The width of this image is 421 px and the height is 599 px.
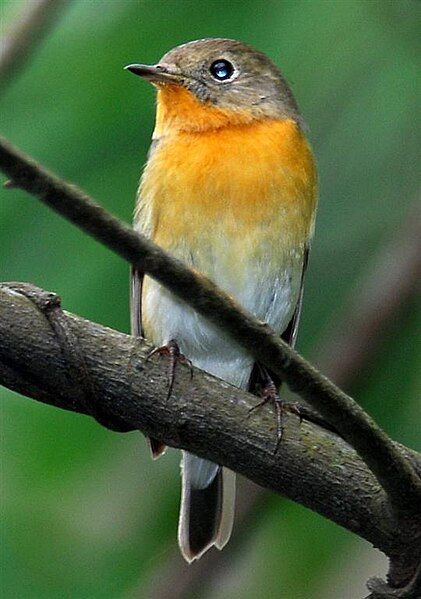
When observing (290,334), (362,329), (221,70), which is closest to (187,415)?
(362,329)

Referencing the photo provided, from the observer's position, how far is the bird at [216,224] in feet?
11.6

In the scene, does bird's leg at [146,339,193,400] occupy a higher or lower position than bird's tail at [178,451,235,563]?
higher

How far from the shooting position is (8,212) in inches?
130

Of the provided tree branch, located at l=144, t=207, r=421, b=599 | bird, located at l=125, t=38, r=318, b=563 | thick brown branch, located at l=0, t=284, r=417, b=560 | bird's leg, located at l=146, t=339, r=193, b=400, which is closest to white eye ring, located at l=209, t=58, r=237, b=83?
bird, located at l=125, t=38, r=318, b=563

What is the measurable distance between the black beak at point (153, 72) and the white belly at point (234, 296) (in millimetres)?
583

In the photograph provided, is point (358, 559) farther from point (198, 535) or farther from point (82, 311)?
point (82, 311)

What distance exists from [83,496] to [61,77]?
1.15m

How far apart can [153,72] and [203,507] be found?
129cm

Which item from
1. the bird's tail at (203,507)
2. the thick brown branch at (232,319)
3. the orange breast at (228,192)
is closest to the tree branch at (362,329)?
the bird's tail at (203,507)

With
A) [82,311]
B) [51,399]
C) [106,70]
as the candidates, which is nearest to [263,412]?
[51,399]

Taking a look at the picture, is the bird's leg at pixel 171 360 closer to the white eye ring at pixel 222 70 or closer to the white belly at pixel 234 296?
the white belly at pixel 234 296

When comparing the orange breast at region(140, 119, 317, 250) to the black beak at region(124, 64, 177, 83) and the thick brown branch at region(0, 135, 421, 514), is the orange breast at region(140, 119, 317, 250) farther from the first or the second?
the thick brown branch at region(0, 135, 421, 514)

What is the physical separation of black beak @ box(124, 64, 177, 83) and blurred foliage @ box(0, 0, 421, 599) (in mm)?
33

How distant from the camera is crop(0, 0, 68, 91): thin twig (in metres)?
2.67
